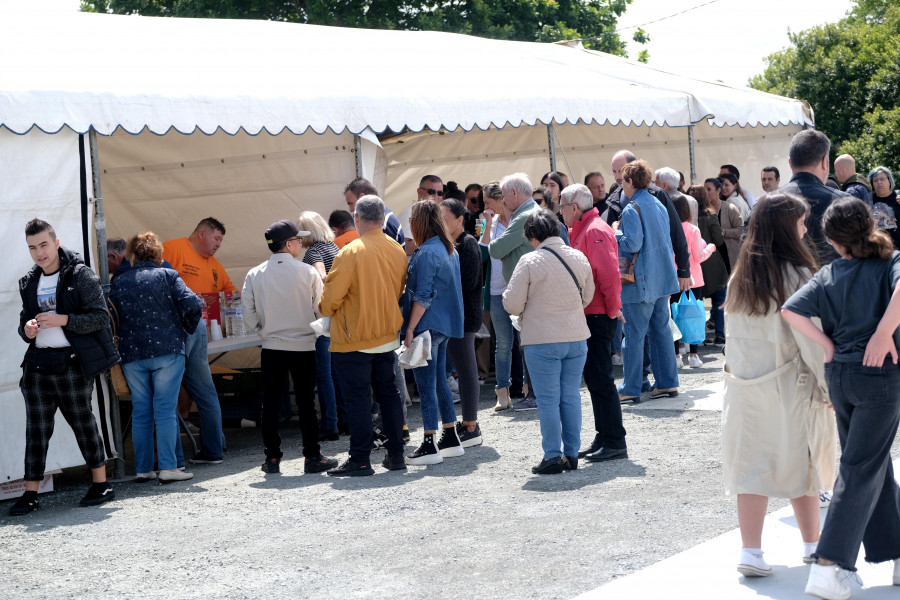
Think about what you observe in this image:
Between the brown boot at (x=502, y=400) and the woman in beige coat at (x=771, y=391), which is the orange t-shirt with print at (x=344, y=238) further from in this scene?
the woman in beige coat at (x=771, y=391)

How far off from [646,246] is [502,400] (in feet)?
5.83

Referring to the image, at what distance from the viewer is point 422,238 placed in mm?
7238

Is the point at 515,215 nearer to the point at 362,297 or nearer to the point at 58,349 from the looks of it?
the point at 362,297

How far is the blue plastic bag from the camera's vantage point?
10.4 m

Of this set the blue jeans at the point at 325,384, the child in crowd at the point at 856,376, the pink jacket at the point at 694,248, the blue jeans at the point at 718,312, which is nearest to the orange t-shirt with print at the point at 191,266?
the blue jeans at the point at 325,384

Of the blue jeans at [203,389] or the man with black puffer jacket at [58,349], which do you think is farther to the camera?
the blue jeans at [203,389]

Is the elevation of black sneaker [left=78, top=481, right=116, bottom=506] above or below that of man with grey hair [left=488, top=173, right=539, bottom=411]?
below

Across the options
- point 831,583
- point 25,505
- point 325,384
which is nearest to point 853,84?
point 325,384

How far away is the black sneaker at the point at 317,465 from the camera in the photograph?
7375mm

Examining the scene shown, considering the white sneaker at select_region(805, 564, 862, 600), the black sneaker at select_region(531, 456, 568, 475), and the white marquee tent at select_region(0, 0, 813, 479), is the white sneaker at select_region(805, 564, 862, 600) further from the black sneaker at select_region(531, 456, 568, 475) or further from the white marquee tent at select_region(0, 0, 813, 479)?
the white marquee tent at select_region(0, 0, 813, 479)

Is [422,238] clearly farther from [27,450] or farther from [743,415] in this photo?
[743,415]

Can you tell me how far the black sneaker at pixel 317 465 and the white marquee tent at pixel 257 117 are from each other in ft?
5.22

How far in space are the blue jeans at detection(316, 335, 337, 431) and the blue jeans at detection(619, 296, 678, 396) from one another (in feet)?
7.82

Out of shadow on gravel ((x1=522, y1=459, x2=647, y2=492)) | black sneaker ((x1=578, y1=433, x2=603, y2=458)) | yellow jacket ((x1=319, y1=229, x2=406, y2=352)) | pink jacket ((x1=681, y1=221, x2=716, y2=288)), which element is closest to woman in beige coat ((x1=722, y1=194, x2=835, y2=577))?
shadow on gravel ((x1=522, y1=459, x2=647, y2=492))
